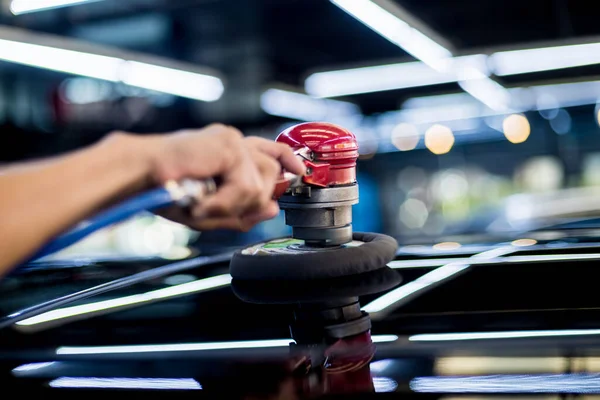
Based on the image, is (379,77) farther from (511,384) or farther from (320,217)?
(511,384)

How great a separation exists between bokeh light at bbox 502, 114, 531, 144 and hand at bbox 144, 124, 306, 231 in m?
13.2

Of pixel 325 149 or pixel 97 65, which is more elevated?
pixel 97 65

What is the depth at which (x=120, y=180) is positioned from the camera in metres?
0.49

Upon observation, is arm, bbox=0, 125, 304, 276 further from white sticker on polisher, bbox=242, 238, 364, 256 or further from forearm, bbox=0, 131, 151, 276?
white sticker on polisher, bbox=242, 238, 364, 256

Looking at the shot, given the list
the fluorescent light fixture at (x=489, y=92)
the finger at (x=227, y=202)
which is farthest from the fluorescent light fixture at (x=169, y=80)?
the finger at (x=227, y=202)

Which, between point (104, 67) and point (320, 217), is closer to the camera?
point (320, 217)

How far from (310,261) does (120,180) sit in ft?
1.01

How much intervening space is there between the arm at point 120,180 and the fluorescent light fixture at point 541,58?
23.8 feet

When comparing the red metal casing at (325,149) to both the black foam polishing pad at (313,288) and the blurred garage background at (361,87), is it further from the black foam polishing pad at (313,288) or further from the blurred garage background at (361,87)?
the blurred garage background at (361,87)

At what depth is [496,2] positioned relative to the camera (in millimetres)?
6949

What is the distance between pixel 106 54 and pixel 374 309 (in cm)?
503

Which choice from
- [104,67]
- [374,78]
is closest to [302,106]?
[374,78]

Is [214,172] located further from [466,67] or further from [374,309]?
[466,67]

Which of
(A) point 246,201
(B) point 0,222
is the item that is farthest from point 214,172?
(B) point 0,222
